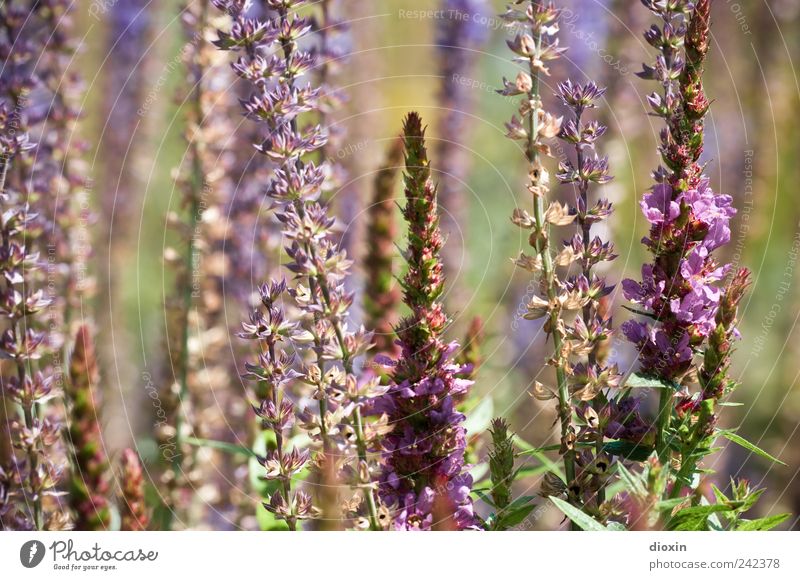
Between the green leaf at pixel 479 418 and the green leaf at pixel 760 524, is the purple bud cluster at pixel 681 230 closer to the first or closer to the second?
the green leaf at pixel 760 524

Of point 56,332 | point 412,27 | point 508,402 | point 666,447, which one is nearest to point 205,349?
point 56,332

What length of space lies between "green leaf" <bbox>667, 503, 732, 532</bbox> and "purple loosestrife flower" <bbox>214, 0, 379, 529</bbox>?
0.49 meters

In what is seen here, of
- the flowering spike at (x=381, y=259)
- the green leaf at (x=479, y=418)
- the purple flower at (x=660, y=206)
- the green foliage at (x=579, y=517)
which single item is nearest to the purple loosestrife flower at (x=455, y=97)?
the flowering spike at (x=381, y=259)

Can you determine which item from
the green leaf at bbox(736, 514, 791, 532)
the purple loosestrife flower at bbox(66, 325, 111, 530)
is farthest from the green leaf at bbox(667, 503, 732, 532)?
the purple loosestrife flower at bbox(66, 325, 111, 530)

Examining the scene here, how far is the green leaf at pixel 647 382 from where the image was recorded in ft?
4.48

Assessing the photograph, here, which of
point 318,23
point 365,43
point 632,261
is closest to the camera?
point 318,23

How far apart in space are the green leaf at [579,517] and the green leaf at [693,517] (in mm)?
144

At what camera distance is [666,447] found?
56.8 inches

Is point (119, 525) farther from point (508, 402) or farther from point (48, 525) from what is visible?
point (508, 402)

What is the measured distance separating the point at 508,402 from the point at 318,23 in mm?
1587

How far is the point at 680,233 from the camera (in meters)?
1.42

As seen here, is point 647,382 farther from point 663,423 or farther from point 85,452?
point 85,452

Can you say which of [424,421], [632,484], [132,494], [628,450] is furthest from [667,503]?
[132,494]
